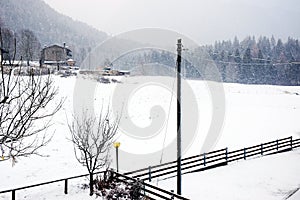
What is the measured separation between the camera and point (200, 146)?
82.6 feet

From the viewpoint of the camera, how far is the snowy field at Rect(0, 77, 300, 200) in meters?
13.0

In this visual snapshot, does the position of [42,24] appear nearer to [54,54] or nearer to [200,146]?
[54,54]

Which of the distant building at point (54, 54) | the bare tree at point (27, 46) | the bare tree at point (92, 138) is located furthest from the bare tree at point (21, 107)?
the distant building at point (54, 54)

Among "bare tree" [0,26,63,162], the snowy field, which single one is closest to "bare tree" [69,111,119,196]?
the snowy field

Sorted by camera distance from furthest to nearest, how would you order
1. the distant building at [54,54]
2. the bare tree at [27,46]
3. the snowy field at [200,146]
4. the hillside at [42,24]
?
the hillside at [42,24] → the distant building at [54,54] → the snowy field at [200,146] → the bare tree at [27,46]

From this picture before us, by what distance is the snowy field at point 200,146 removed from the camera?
42.6ft

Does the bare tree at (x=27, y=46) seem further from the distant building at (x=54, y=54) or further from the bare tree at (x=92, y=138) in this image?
the bare tree at (x=92, y=138)

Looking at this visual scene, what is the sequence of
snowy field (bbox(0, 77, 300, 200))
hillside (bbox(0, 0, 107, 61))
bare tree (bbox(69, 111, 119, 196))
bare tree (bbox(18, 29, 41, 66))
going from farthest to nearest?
hillside (bbox(0, 0, 107, 61)) < snowy field (bbox(0, 77, 300, 200)) < bare tree (bbox(69, 111, 119, 196)) < bare tree (bbox(18, 29, 41, 66))

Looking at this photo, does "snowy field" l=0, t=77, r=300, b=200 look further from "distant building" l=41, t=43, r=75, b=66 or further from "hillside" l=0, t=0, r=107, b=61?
"hillside" l=0, t=0, r=107, b=61

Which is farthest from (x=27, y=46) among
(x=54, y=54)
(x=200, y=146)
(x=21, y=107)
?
(x=54, y=54)

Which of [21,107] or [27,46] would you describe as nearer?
[21,107]

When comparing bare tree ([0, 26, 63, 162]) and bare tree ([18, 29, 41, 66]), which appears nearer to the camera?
bare tree ([0, 26, 63, 162])

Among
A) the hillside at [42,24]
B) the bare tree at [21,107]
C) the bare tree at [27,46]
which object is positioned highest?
the hillside at [42,24]

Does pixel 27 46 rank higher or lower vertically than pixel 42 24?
lower
